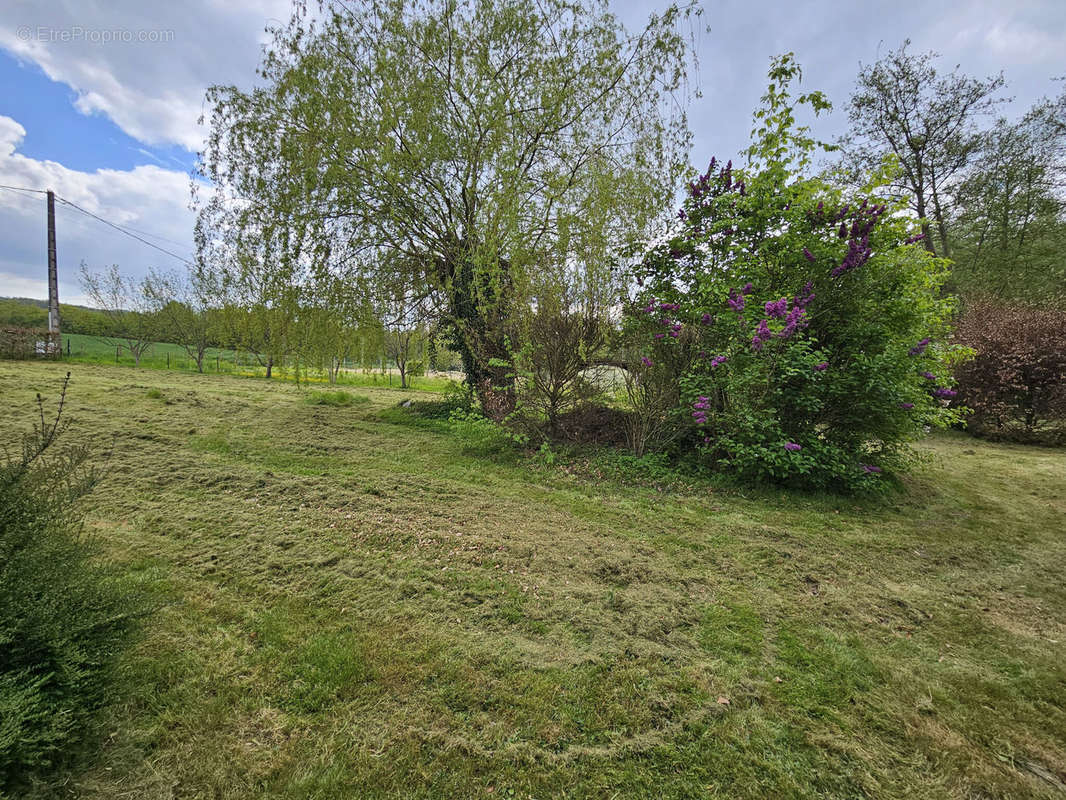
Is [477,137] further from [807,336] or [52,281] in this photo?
[52,281]

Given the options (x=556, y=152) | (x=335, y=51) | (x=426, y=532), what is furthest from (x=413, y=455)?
(x=335, y=51)

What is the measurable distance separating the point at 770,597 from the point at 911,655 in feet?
2.44

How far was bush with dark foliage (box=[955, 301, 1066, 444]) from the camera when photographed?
7.96 metres

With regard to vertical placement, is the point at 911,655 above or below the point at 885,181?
below

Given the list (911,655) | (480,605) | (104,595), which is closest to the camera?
(104,595)

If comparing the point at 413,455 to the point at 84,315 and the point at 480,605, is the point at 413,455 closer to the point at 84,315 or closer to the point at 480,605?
the point at 480,605

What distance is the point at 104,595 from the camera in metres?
1.72

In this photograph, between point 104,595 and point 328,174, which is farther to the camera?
point 328,174

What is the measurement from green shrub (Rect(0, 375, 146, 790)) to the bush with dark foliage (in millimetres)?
13281

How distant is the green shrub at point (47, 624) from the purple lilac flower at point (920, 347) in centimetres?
766

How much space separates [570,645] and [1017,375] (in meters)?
11.5

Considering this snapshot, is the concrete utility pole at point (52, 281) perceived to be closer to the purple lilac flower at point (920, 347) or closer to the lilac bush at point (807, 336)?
the lilac bush at point (807, 336)

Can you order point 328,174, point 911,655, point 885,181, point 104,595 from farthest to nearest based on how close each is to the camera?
1. point 328,174
2. point 885,181
3. point 911,655
4. point 104,595

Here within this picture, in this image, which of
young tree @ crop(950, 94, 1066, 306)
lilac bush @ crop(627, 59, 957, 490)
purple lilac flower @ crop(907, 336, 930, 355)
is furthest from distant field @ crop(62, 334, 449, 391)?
young tree @ crop(950, 94, 1066, 306)
